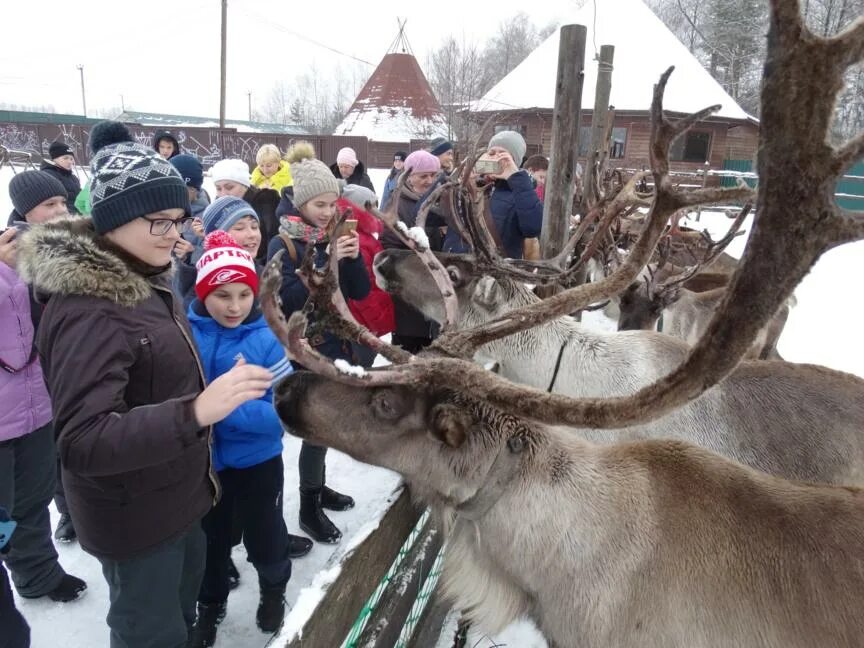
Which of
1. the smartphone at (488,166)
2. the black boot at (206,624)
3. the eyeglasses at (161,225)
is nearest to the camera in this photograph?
the eyeglasses at (161,225)

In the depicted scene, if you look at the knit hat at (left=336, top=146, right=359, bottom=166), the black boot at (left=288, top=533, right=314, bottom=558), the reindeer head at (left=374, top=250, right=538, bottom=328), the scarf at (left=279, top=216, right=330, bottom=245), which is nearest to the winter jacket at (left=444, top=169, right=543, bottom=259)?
the reindeer head at (left=374, top=250, right=538, bottom=328)

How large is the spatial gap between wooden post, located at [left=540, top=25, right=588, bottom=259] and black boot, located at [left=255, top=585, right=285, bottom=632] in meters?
3.08

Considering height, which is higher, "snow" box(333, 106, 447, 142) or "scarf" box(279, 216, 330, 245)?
"snow" box(333, 106, 447, 142)

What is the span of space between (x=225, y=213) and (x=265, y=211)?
1.82 metres

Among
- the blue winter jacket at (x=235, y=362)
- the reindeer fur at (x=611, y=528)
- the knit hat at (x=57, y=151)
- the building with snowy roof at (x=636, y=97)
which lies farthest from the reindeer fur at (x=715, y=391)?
the building with snowy roof at (x=636, y=97)

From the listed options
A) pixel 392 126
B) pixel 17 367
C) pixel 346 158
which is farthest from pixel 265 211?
pixel 392 126

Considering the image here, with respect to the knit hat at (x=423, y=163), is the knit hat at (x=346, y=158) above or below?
above

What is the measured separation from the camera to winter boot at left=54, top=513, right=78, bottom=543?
309 centimetres

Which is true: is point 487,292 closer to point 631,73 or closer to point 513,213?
point 513,213

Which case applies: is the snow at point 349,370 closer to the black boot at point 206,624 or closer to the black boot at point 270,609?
the black boot at point 270,609

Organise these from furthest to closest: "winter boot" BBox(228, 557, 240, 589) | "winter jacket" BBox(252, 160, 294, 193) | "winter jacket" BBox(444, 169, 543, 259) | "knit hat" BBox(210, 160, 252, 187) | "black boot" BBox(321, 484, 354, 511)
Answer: "winter jacket" BBox(252, 160, 294, 193)
"knit hat" BBox(210, 160, 252, 187)
"winter jacket" BBox(444, 169, 543, 259)
"black boot" BBox(321, 484, 354, 511)
"winter boot" BBox(228, 557, 240, 589)

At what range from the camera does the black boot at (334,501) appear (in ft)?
11.8

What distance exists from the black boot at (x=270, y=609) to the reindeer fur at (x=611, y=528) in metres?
1.14

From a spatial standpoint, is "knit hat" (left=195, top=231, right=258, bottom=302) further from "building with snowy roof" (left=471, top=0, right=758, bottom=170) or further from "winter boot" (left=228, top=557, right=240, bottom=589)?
"building with snowy roof" (left=471, top=0, right=758, bottom=170)
